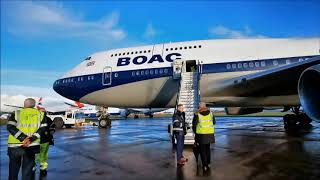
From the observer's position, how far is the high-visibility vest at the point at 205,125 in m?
7.21

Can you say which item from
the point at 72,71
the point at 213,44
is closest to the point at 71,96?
the point at 72,71

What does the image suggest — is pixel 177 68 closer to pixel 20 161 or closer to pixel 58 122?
pixel 20 161

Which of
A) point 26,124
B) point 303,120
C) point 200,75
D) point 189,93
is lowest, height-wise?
point 303,120

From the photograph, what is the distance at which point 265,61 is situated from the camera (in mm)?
14578

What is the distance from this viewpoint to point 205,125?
7.23 meters

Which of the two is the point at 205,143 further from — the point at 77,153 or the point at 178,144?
the point at 77,153

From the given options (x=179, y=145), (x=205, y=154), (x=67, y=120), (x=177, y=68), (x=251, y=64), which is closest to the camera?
(x=205, y=154)

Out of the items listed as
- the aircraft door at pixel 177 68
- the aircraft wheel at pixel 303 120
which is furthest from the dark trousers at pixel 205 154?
the aircraft wheel at pixel 303 120

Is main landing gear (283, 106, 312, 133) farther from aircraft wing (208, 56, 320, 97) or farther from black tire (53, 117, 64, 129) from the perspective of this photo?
black tire (53, 117, 64, 129)

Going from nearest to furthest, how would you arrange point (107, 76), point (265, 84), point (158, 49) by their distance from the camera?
point (265, 84) < point (158, 49) < point (107, 76)

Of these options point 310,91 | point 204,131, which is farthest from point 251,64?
point 204,131

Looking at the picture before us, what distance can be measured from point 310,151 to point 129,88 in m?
10.3

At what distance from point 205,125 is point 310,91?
3230 millimetres

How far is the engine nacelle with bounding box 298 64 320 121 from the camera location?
799cm
